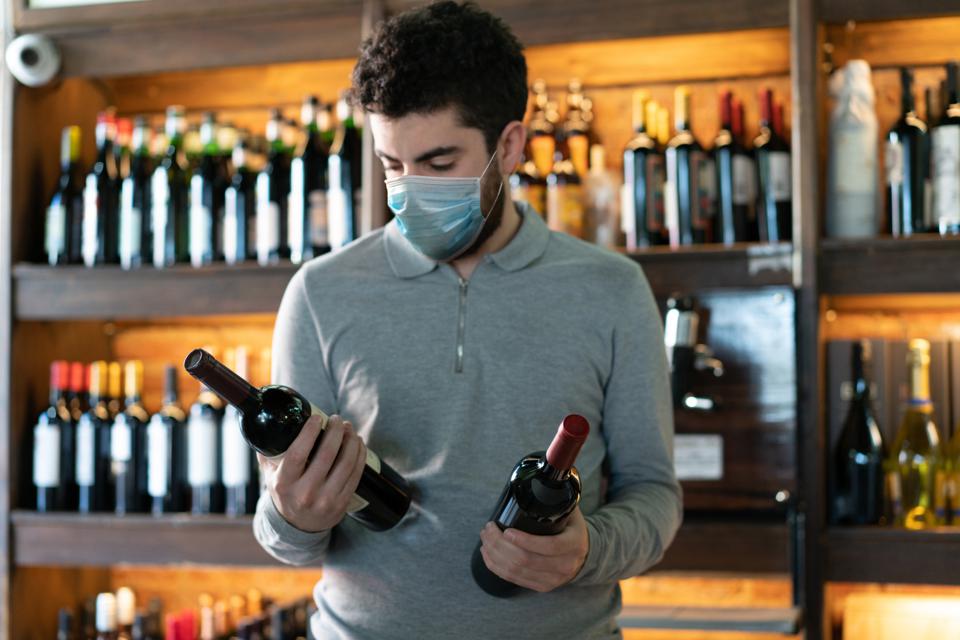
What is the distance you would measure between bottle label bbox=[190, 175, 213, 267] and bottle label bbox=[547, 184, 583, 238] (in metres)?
0.77

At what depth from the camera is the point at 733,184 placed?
7.39 feet

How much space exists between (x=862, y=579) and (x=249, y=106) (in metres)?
1.77

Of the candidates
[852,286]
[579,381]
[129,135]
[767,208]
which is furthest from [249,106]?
[579,381]

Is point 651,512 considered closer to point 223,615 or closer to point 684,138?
point 684,138

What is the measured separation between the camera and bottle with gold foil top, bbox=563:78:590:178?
2420 millimetres

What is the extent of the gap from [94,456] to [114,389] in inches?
6.2

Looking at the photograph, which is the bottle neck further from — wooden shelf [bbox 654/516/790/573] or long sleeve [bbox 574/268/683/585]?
wooden shelf [bbox 654/516/790/573]

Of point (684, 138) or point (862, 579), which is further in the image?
point (684, 138)

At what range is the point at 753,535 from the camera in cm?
212

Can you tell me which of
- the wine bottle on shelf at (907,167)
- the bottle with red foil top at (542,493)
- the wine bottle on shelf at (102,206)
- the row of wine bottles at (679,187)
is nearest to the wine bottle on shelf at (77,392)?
the wine bottle on shelf at (102,206)

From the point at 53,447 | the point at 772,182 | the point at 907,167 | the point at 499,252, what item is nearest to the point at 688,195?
the point at 772,182

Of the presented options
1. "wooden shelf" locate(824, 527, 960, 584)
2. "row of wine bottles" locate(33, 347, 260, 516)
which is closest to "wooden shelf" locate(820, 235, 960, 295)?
"wooden shelf" locate(824, 527, 960, 584)

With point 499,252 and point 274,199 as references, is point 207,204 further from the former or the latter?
point 499,252

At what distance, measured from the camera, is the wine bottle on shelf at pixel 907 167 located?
2.15 metres
